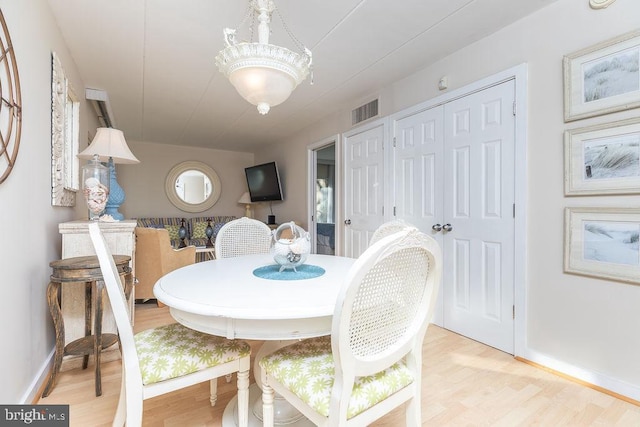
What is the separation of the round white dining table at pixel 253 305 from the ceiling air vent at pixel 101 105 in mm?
2930

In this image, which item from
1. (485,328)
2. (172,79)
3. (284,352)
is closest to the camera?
(284,352)

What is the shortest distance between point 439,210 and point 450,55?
1325 millimetres

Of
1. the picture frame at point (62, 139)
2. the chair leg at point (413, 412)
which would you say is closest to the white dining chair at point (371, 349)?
the chair leg at point (413, 412)

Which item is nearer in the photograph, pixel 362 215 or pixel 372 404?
pixel 372 404

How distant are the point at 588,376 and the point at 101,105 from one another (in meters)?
5.18

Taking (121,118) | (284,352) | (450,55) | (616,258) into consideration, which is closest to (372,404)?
(284,352)

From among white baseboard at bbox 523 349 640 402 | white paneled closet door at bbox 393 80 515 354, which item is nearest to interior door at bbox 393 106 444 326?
white paneled closet door at bbox 393 80 515 354

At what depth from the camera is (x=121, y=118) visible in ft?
14.0

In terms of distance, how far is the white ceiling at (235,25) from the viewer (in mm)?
1974

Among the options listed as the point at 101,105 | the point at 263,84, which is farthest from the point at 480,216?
the point at 101,105

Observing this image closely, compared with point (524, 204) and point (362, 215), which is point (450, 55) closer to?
point (524, 204)

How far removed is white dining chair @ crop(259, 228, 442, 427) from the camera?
0.88 metres

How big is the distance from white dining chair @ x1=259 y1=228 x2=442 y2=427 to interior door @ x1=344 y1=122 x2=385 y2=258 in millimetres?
2262

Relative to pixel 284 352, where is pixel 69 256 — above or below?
above
